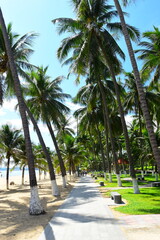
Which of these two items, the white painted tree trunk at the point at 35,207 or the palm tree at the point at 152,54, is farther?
the palm tree at the point at 152,54

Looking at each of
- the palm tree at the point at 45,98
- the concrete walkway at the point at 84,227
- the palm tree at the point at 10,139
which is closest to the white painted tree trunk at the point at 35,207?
the concrete walkway at the point at 84,227

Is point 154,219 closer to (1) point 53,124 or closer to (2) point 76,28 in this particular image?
(2) point 76,28

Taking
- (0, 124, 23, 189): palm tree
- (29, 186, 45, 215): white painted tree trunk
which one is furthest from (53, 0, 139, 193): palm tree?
(0, 124, 23, 189): palm tree

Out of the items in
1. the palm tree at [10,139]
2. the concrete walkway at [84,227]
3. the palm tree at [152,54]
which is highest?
the palm tree at [152,54]

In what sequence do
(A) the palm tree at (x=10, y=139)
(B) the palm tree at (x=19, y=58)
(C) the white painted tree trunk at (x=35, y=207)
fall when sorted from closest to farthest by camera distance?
(C) the white painted tree trunk at (x=35, y=207) < (B) the palm tree at (x=19, y=58) < (A) the palm tree at (x=10, y=139)

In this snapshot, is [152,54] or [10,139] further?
[10,139]

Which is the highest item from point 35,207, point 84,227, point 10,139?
point 10,139

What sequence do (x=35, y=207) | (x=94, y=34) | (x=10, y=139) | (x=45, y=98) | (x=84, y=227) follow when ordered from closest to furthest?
(x=84, y=227) < (x=35, y=207) < (x=94, y=34) < (x=45, y=98) < (x=10, y=139)

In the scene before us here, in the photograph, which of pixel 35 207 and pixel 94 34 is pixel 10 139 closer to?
pixel 94 34

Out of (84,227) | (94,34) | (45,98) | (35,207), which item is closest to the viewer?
(84,227)

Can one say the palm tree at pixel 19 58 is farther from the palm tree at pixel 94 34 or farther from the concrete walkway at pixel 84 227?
the concrete walkway at pixel 84 227

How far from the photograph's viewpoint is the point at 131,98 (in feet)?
90.6

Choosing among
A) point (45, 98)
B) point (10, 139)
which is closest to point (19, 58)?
point (45, 98)

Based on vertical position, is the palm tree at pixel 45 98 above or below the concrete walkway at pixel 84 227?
above
